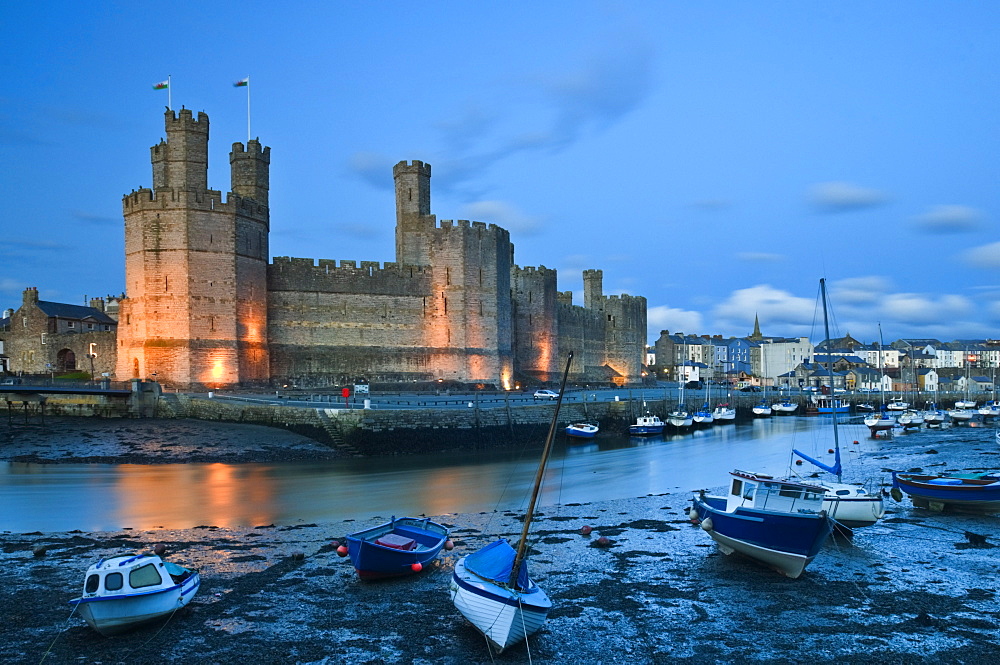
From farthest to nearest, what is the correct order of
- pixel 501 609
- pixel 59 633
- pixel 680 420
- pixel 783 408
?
1. pixel 783 408
2. pixel 680 420
3. pixel 59 633
4. pixel 501 609

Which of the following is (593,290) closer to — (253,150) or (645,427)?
(645,427)

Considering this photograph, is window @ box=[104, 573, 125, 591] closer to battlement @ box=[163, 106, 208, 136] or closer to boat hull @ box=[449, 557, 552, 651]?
boat hull @ box=[449, 557, 552, 651]

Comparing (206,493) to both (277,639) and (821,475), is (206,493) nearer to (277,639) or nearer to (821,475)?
(277,639)

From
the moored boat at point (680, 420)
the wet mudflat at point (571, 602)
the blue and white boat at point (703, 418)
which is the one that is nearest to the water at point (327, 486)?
the wet mudflat at point (571, 602)

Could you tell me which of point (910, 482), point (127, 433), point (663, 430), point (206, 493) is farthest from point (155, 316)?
point (910, 482)

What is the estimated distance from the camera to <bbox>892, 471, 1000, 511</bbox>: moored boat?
16.7 meters

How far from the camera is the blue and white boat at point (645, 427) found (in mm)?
39438

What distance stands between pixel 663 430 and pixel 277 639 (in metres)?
33.8

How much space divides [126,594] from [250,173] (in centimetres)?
3283

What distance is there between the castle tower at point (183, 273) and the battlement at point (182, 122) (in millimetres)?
46

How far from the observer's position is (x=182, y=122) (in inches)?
1337

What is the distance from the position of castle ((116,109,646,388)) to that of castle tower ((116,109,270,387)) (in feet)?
0.16

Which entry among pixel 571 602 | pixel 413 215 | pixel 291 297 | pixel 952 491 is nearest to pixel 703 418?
pixel 413 215

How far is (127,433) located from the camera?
94.7ft
